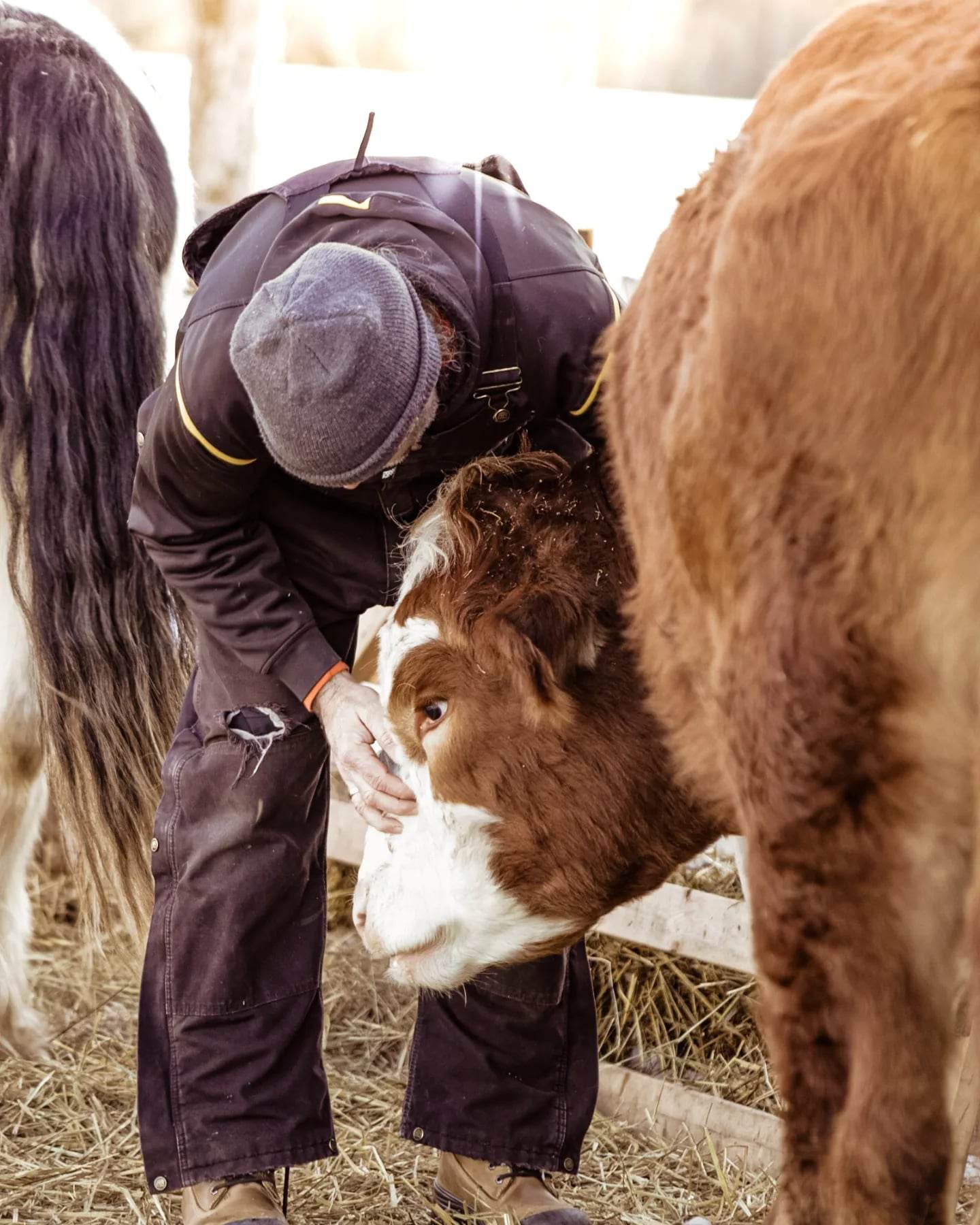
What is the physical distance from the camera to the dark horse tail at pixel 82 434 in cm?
274

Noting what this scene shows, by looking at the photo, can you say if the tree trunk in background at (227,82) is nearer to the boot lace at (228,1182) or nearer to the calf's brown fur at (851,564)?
the boot lace at (228,1182)

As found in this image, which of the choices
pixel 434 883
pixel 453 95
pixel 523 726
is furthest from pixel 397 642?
pixel 453 95

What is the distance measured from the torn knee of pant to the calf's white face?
25 cm

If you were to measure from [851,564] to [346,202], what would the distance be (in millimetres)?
1151

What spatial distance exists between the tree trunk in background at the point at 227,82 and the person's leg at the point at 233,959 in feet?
8.80

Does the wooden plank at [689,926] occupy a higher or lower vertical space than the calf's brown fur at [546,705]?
lower

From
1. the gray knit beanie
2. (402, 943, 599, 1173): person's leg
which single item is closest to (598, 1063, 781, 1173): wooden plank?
(402, 943, 599, 1173): person's leg

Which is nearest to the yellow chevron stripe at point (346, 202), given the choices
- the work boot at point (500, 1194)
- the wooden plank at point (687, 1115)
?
the work boot at point (500, 1194)

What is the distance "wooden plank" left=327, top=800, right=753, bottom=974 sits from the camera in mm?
2896

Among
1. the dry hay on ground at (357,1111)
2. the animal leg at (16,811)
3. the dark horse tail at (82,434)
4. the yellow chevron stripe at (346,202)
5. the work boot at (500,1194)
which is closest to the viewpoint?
the yellow chevron stripe at (346,202)

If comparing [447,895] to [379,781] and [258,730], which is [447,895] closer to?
[379,781]

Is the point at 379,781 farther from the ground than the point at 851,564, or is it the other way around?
the point at 851,564

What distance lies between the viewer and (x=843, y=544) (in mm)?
1258

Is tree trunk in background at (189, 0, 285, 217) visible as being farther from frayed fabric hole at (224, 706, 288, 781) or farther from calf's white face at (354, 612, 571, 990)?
calf's white face at (354, 612, 571, 990)
